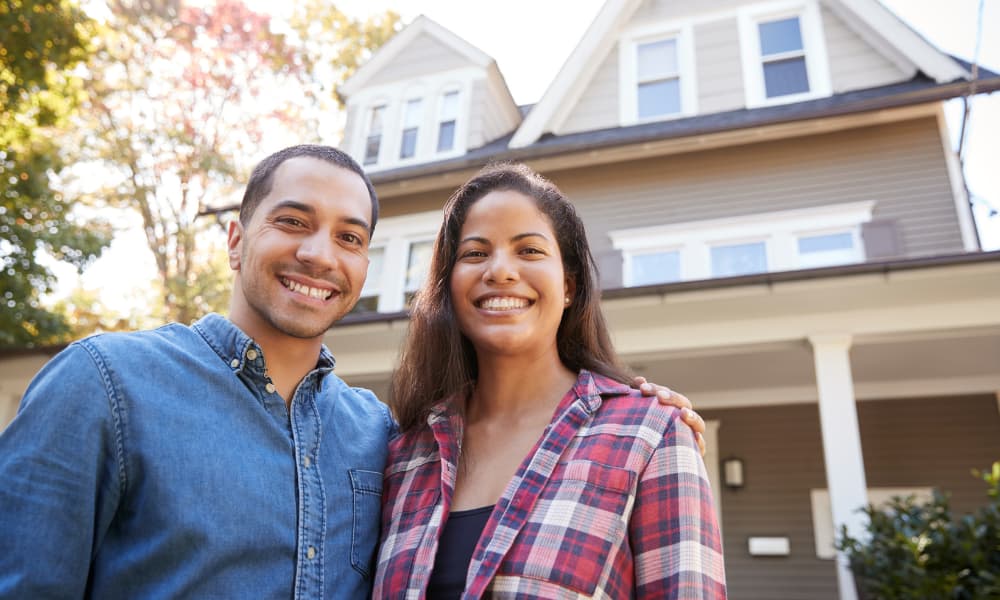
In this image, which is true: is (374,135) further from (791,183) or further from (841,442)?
(841,442)

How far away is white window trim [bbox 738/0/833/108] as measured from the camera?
8.98 m

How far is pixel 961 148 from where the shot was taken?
8.46 m

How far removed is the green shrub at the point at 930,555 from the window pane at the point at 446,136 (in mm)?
7974

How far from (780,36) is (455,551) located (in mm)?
9500

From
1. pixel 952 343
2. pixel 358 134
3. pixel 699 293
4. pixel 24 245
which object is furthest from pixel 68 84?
pixel 952 343

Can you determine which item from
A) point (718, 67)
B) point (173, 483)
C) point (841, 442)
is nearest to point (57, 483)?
point (173, 483)

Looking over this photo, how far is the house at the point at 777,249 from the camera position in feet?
19.6

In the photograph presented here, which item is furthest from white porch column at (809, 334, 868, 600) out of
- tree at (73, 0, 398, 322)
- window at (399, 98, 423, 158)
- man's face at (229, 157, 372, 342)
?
tree at (73, 0, 398, 322)

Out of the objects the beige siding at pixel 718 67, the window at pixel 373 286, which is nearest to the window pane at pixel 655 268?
the beige siding at pixel 718 67

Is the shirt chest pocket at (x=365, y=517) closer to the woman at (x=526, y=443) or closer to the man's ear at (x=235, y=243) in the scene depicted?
the woman at (x=526, y=443)

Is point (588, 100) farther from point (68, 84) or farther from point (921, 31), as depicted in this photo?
point (68, 84)

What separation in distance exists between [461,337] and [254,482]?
2.91ft

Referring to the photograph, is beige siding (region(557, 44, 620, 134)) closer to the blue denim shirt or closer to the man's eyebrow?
the man's eyebrow

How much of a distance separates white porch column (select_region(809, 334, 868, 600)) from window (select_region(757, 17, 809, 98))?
4.49 meters
